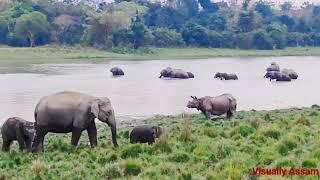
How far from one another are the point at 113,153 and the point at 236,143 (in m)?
2.68

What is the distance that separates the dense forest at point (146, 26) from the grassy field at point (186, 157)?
72162 mm

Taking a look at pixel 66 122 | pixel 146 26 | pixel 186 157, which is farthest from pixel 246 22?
pixel 186 157

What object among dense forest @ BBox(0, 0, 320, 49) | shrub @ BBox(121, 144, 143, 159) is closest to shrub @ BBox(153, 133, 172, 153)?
shrub @ BBox(121, 144, 143, 159)

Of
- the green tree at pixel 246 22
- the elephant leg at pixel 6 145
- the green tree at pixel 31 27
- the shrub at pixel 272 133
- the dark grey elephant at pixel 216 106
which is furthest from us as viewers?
the green tree at pixel 246 22

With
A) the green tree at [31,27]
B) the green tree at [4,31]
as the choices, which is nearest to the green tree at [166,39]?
the green tree at [31,27]

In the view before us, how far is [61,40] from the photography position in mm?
93062

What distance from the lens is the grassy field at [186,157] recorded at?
10492 millimetres

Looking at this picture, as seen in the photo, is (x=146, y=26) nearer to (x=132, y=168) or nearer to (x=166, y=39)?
(x=166, y=39)

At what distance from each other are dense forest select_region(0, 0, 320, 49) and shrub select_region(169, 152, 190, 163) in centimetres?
7438

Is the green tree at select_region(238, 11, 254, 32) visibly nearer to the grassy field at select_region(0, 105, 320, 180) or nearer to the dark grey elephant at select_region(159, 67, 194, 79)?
the dark grey elephant at select_region(159, 67, 194, 79)

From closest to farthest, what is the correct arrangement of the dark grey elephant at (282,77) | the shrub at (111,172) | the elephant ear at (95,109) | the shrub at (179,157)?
the shrub at (111,172)
the shrub at (179,157)
the elephant ear at (95,109)
the dark grey elephant at (282,77)

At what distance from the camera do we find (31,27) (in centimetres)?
8606

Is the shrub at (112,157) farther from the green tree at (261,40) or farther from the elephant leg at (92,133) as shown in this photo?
the green tree at (261,40)

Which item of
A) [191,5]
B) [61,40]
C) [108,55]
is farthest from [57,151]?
[191,5]
